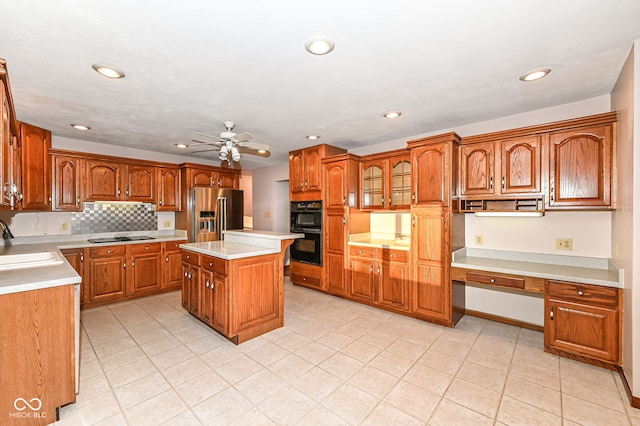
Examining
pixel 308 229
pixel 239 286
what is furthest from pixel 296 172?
pixel 239 286

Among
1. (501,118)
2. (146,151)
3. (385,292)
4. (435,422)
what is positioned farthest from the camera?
(146,151)

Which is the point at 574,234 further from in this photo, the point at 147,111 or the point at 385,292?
the point at 147,111

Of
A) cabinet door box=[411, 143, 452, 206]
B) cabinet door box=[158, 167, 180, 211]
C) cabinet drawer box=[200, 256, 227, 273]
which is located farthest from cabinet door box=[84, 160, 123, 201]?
cabinet door box=[411, 143, 452, 206]

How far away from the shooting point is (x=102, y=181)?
4.30 meters

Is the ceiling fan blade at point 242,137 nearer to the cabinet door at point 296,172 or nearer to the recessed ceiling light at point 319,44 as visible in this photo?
the recessed ceiling light at point 319,44

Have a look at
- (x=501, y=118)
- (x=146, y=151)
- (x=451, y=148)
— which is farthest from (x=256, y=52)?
(x=146, y=151)

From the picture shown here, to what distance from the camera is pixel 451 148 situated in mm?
3211

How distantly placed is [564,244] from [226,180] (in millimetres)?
5280

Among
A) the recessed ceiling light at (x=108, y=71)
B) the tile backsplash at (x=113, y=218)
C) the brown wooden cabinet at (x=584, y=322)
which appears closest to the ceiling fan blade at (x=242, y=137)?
the recessed ceiling light at (x=108, y=71)

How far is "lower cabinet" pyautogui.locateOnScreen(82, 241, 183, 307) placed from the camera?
12.7ft

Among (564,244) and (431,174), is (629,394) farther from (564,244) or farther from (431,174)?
(431,174)

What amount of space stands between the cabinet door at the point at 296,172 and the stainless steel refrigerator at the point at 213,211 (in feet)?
4.25

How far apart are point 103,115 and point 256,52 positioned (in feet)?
7.79

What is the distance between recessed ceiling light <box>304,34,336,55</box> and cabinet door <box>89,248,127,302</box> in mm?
4048
